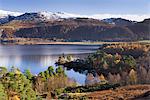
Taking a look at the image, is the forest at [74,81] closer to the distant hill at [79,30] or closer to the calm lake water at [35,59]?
the calm lake water at [35,59]

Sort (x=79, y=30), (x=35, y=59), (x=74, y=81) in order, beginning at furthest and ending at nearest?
(x=79, y=30)
(x=35, y=59)
(x=74, y=81)

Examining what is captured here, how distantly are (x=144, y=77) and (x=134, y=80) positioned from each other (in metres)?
0.24

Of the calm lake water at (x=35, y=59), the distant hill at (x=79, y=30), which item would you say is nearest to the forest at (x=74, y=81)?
the calm lake water at (x=35, y=59)

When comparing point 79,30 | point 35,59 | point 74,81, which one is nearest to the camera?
point 74,81

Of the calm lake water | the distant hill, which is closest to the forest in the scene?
the calm lake water

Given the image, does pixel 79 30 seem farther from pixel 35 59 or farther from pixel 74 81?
pixel 74 81

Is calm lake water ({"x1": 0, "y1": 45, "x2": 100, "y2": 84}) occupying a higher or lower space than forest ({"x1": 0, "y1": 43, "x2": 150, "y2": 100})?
lower

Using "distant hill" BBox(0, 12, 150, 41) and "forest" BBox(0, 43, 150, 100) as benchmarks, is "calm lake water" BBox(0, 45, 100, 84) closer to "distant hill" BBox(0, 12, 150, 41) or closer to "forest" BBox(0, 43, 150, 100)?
"forest" BBox(0, 43, 150, 100)

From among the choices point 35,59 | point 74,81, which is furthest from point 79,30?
point 74,81

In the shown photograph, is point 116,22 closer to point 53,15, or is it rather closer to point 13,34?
point 13,34

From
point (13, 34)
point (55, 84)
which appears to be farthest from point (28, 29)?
point (55, 84)

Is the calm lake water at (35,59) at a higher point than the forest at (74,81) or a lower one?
lower

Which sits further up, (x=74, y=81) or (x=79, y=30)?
(x=74, y=81)

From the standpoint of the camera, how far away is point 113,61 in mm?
12773
